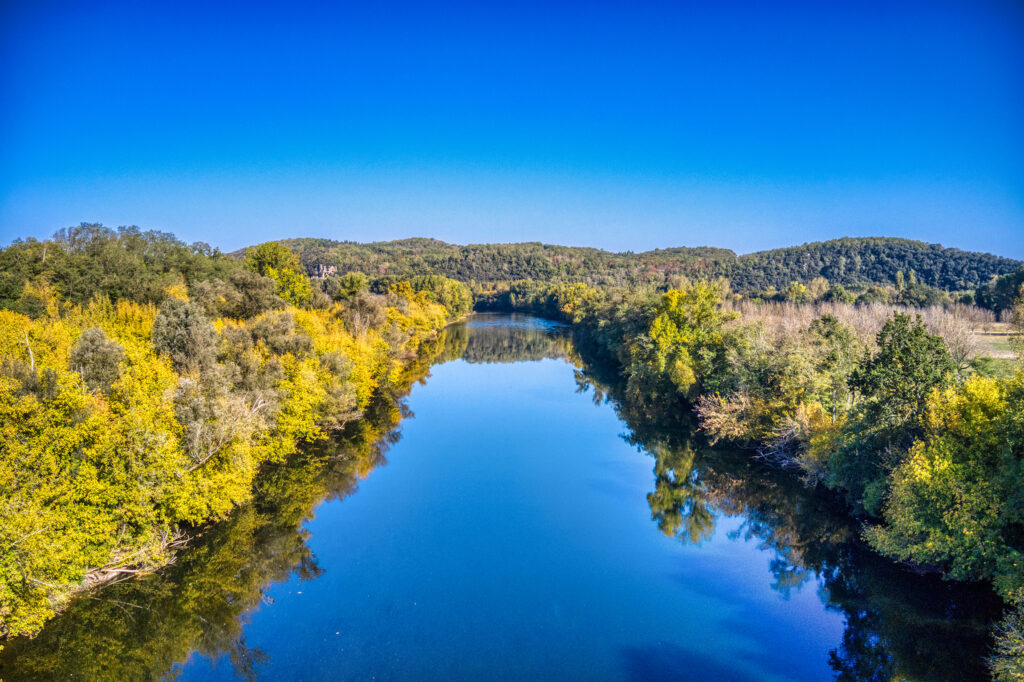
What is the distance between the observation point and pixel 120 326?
31.6 metres

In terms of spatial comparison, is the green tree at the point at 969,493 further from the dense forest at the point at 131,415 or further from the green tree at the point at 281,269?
the green tree at the point at 281,269

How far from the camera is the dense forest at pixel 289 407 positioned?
53.2ft

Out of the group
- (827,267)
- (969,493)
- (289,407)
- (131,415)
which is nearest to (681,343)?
(969,493)

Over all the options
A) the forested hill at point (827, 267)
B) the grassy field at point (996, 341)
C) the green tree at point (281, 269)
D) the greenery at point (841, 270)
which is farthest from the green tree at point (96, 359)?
the forested hill at point (827, 267)

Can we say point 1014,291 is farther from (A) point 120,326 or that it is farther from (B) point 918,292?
(A) point 120,326

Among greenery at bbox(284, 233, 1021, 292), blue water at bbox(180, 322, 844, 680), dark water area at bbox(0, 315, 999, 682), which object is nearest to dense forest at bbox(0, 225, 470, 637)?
dark water area at bbox(0, 315, 999, 682)

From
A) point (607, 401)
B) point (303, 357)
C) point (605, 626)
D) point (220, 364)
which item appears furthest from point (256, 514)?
point (607, 401)

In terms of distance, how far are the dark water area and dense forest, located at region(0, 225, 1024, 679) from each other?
1.41 m

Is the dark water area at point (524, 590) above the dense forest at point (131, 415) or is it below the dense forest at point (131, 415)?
below

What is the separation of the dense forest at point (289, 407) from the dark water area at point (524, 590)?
4.64 feet

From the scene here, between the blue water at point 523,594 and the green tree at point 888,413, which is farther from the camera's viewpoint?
the green tree at point 888,413

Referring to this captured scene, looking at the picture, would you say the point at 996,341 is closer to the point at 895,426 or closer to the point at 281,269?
the point at 895,426

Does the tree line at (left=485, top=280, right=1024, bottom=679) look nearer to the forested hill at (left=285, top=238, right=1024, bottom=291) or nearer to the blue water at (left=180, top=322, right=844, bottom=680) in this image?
the blue water at (left=180, top=322, right=844, bottom=680)

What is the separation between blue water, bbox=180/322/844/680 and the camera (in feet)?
51.3
